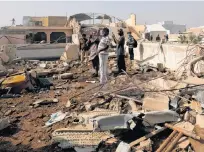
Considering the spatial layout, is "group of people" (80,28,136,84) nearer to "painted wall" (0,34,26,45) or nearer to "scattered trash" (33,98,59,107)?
"scattered trash" (33,98,59,107)

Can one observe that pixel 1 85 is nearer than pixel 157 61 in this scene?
Yes

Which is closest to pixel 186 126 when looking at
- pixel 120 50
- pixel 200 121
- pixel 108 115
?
pixel 200 121

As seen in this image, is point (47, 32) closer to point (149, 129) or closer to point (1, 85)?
point (1, 85)

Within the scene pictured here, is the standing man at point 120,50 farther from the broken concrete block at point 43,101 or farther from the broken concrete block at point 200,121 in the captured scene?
the broken concrete block at point 200,121

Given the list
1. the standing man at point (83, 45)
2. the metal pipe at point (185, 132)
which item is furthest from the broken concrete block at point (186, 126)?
the standing man at point (83, 45)

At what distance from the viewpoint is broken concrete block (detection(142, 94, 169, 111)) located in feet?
20.2

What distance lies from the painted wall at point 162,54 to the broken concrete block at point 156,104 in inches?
161

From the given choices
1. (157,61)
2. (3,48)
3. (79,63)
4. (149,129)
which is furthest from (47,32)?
(149,129)

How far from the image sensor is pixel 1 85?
9.16 m

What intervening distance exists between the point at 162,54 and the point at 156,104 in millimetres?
5570

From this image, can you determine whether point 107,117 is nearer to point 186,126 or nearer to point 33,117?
point 186,126

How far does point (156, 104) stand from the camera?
6211mm

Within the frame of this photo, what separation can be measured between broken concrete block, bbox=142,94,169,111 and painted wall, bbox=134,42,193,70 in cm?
408

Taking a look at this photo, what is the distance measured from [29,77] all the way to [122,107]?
4119mm
